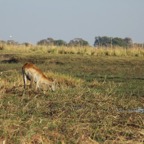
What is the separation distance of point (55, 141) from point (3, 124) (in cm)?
98

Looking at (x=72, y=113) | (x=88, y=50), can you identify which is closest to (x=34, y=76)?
(x=72, y=113)

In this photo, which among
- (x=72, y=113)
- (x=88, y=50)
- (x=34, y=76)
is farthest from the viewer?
(x=88, y=50)

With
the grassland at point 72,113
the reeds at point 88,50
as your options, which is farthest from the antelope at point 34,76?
the reeds at point 88,50

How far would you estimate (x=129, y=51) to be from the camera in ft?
102

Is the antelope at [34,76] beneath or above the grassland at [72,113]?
above

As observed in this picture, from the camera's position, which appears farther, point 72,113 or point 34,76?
point 34,76

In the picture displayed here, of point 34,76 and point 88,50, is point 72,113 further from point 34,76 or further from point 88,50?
point 88,50

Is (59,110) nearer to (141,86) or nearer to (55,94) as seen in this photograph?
(55,94)

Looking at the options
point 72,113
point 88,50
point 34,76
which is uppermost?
point 88,50

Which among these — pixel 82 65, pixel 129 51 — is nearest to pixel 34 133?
pixel 82 65

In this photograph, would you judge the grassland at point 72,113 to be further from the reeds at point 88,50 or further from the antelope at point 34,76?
the reeds at point 88,50

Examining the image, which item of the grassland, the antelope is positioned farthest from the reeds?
the antelope

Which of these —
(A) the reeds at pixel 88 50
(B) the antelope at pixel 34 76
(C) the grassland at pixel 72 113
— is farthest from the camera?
(A) the reeds at pixel 88 50

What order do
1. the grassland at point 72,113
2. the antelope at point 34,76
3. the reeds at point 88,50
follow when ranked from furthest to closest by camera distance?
the reeds at point 88,50
the antelope at point 34,76
the grassland at point 72,113
